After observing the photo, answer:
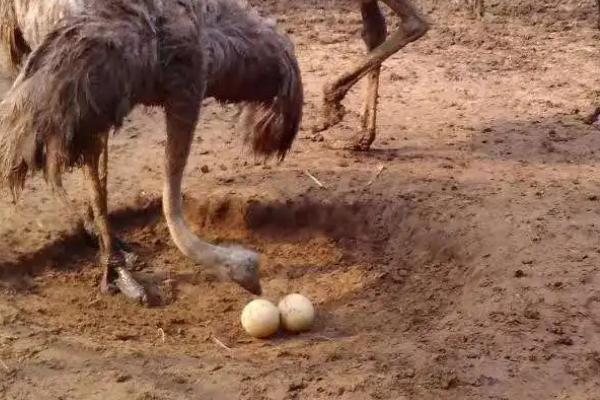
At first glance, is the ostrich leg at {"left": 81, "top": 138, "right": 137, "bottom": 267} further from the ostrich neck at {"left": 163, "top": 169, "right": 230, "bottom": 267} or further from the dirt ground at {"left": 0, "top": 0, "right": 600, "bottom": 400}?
the ostrich neck at {"left": 163, "top": 169, "right": 230, "bottom": 267}

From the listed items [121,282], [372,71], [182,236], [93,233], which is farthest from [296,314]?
[372,71]

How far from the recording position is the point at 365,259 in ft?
15.3

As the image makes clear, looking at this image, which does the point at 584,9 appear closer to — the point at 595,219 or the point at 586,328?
the point at 595,219

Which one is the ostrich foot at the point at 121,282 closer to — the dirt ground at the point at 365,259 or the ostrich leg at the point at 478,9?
the dirt ground at the point at 365,259

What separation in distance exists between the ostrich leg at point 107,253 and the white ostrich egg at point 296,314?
2.40 feet

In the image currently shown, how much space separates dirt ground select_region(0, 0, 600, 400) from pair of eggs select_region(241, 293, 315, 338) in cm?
6

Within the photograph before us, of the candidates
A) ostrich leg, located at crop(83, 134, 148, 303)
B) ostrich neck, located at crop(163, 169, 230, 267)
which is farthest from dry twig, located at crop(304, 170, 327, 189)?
ostrich neck, located at crop(163, 169, 230, 267)

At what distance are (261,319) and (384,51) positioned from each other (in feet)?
6.34

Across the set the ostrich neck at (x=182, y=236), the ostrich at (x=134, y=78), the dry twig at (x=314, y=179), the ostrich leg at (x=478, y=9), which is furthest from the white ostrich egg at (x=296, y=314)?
the ostrich leg at (x=478, y=9)

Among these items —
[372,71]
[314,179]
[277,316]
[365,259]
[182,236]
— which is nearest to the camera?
[182,236]

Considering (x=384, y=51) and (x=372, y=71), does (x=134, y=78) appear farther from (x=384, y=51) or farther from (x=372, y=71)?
(x=372, y=71)

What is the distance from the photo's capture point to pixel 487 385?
3.32m

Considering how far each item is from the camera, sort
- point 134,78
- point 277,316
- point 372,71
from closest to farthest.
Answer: point 134,78
point 277,316
point 372,71

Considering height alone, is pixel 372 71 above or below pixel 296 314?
above
